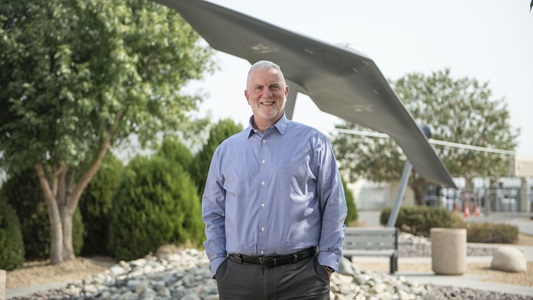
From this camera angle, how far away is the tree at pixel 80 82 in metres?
11.7

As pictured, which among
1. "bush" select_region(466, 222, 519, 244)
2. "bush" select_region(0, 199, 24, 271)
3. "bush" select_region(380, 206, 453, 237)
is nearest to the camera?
"bush" select_region(0, 199, 24, 271)

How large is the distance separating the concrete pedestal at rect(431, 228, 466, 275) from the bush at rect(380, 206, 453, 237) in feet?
28.1

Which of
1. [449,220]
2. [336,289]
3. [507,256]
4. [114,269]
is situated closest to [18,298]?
[114,269]

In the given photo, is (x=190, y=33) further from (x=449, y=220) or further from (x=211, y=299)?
(x=449, y=220)

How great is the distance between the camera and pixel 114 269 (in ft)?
32.2

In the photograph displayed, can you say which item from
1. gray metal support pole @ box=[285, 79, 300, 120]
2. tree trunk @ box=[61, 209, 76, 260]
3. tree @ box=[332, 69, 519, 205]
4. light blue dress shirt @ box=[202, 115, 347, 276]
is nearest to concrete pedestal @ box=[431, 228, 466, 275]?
gray metal support pole @ box=[285, 79, 300, 120]

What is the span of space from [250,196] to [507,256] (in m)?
10.5

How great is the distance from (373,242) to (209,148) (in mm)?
5872

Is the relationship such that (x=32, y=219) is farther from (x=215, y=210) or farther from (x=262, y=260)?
(x=262, y=260)

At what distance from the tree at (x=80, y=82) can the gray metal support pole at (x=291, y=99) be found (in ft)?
15.9

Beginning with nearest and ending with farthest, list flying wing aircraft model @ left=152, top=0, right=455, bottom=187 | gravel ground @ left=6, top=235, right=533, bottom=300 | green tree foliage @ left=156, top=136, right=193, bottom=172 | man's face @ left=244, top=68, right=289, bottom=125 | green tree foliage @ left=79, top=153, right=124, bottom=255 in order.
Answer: man's face @ left=244, top=68, right=289, bottom=125 < flying wing aircraft model @ left=152, top=0, right=455, bottom=187 < gravel ground @ left=6, top=235, right=533, bottom=300 < green tree foliage @ left=79, top=153, right=124, bottom=255 < green tree foliage @ left=156, top=136, right=193, bottom=172

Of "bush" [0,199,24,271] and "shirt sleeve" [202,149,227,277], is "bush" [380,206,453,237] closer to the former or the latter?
"bush" [0,199,24,271]

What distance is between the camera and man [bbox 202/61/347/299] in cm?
307

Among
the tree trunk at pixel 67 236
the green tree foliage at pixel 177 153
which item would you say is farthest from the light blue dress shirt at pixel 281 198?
the green tree foliage at pixel 177 153
